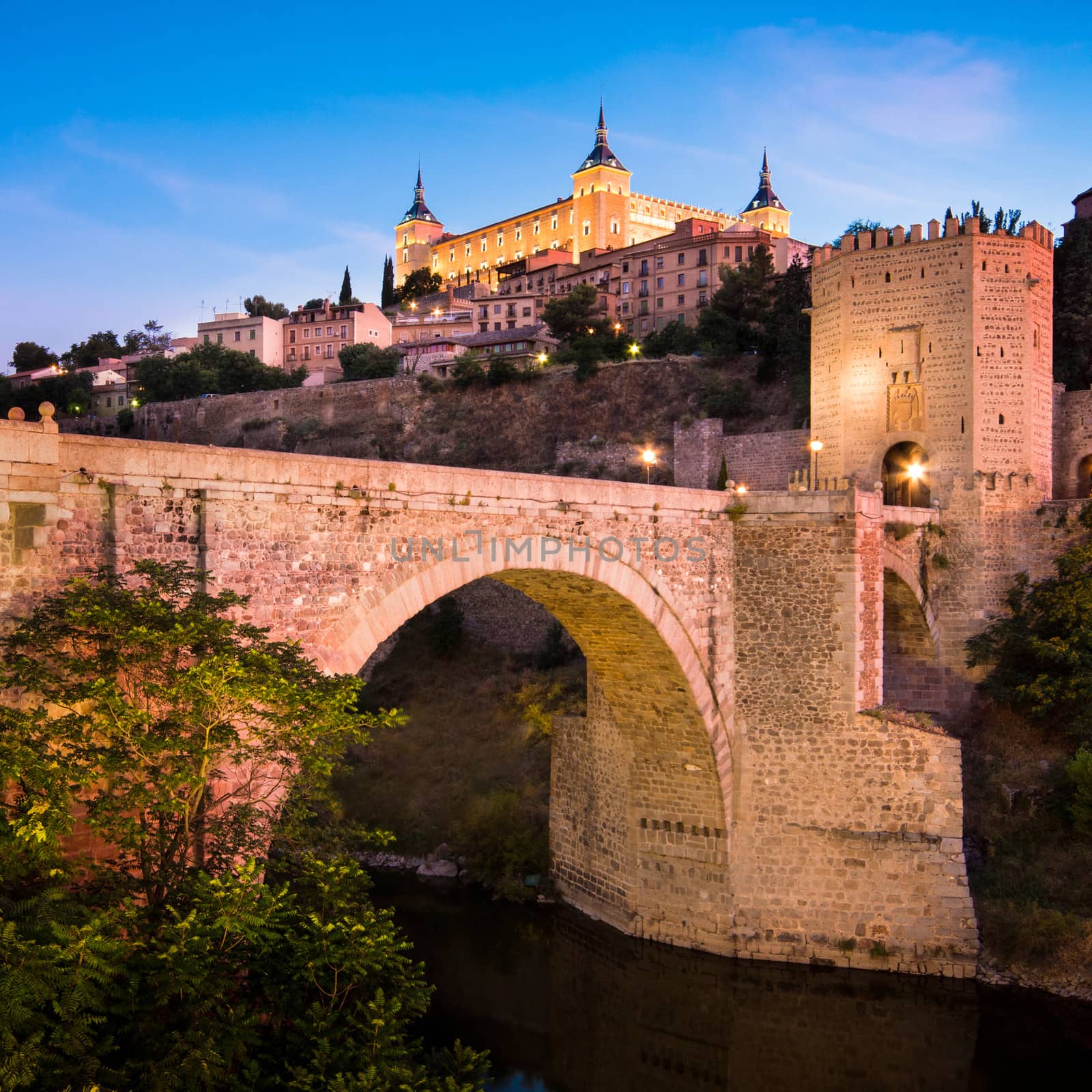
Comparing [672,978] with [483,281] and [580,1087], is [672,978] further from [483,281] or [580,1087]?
[483,281]

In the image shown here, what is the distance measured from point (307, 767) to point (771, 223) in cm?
6418

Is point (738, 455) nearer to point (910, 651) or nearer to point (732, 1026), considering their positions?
point (910, 651)

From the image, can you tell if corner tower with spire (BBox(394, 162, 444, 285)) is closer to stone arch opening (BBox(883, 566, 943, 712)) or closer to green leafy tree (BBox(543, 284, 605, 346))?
green leafy tree (BBox(543, 284, 605, 346))

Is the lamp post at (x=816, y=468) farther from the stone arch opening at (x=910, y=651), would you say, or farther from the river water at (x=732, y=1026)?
the river water at (x=732, y=1026)

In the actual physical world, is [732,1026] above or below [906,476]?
below

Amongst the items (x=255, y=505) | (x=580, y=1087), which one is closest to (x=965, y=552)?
(x=580, y=1087)

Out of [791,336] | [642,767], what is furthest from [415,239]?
[642,767]

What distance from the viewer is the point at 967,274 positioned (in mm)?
20250

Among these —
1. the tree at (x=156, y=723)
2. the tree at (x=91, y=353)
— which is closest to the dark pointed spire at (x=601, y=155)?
the tree at (x=91, y=353)

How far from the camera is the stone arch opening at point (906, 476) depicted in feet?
68.8

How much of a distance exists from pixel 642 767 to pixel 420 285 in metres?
61.9

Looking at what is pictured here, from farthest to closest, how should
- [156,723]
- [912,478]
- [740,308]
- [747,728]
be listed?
[740,308] → [912,478] → [747,728] → [156,723]

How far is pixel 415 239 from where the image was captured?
83312 millimetres

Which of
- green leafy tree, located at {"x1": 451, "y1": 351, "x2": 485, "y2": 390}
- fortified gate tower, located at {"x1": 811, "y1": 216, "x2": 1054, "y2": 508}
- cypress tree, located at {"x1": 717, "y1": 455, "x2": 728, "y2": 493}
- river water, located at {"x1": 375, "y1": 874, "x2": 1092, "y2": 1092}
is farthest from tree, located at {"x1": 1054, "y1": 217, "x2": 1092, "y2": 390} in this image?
green leafy tree, located at {"x1": 451, "y1": 351, "x2": 485, "y2": 390}
